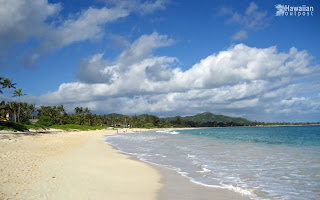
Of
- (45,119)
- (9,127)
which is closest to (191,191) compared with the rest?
(9,127)

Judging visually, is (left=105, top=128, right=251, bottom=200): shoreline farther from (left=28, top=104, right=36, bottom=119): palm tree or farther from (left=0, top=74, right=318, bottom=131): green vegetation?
(left=28, top=104, right=36, bottom=119): palm tree

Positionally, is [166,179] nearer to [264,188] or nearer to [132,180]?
[132,180]

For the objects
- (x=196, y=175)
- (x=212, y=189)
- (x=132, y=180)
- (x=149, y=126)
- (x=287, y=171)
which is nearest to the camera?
(x=212, y=189)

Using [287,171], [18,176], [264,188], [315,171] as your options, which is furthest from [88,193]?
[315,171]

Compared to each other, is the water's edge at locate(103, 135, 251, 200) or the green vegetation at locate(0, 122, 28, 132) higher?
the green vegetation at locate(0, 122, 28, 132)

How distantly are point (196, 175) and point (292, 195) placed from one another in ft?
14.7

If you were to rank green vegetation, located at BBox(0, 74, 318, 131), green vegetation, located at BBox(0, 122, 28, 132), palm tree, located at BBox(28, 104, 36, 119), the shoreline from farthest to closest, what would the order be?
palm tree, located at BBox(28, 104, 36, 119) < green vegetation, located at BBox(0, 74, 318, 131) < green vegetation, located at BBox(0, 122, 28, 132) < the shoreline

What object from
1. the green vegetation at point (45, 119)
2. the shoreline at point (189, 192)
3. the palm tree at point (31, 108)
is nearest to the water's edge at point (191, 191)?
the shoreline at point (189, 192)

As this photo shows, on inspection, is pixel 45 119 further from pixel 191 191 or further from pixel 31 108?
pixel 191 191

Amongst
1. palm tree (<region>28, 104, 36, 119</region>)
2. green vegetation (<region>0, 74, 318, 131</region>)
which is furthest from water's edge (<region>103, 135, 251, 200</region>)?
palm tree (<region>28, 104, 36, 119</region>)

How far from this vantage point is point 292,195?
8.17 meters

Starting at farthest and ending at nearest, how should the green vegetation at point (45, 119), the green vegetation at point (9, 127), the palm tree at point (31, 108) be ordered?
1. the palm tree at point (31, 108)
2. the green vegetation at point (45, 119)
3. the green vegetation at point (9, 127)

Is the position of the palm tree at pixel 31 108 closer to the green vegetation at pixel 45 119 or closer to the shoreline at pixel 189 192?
the green vegetation at pixel 45 119

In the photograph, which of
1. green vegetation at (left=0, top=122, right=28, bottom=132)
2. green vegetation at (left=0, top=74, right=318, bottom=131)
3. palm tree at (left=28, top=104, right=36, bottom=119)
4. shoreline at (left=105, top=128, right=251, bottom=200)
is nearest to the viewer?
shoreline at (left=105, top=128, right=251, bottom=200)
